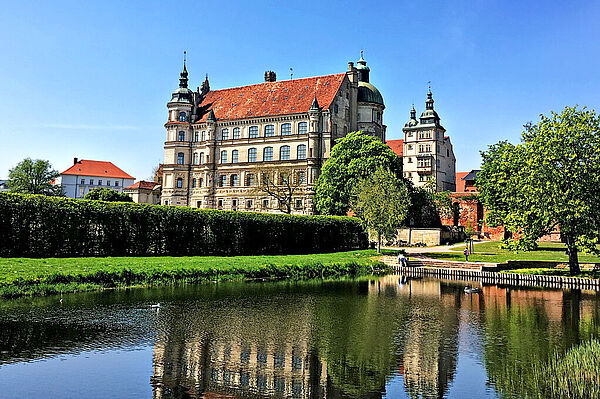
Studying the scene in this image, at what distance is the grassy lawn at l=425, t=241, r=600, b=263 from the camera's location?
39781 mm

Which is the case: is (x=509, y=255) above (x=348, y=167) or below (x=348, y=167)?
below

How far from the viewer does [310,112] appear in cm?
6938

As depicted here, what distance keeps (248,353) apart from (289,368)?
154cm

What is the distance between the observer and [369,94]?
7812 cm

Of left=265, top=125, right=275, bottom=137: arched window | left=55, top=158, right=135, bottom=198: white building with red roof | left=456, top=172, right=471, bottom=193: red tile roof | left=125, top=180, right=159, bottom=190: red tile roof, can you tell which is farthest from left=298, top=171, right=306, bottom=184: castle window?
left=55, top=158, right=135, bottom=198: white building with red roof

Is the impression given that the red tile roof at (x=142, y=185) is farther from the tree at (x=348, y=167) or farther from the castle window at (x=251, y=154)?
the tree at (x=348, y=167)

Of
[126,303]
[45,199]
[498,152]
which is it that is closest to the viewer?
[126,303]

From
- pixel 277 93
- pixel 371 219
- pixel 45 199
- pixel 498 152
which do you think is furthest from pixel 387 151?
pixel 45 199

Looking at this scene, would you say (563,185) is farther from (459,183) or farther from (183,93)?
(459,183)

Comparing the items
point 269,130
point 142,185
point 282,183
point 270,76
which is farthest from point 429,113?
point 142,185

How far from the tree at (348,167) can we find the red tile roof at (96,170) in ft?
248

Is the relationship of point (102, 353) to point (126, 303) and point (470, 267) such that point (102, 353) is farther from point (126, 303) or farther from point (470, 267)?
point (470, 267)

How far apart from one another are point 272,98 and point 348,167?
22.8m

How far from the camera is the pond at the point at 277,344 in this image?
33.9 ft
